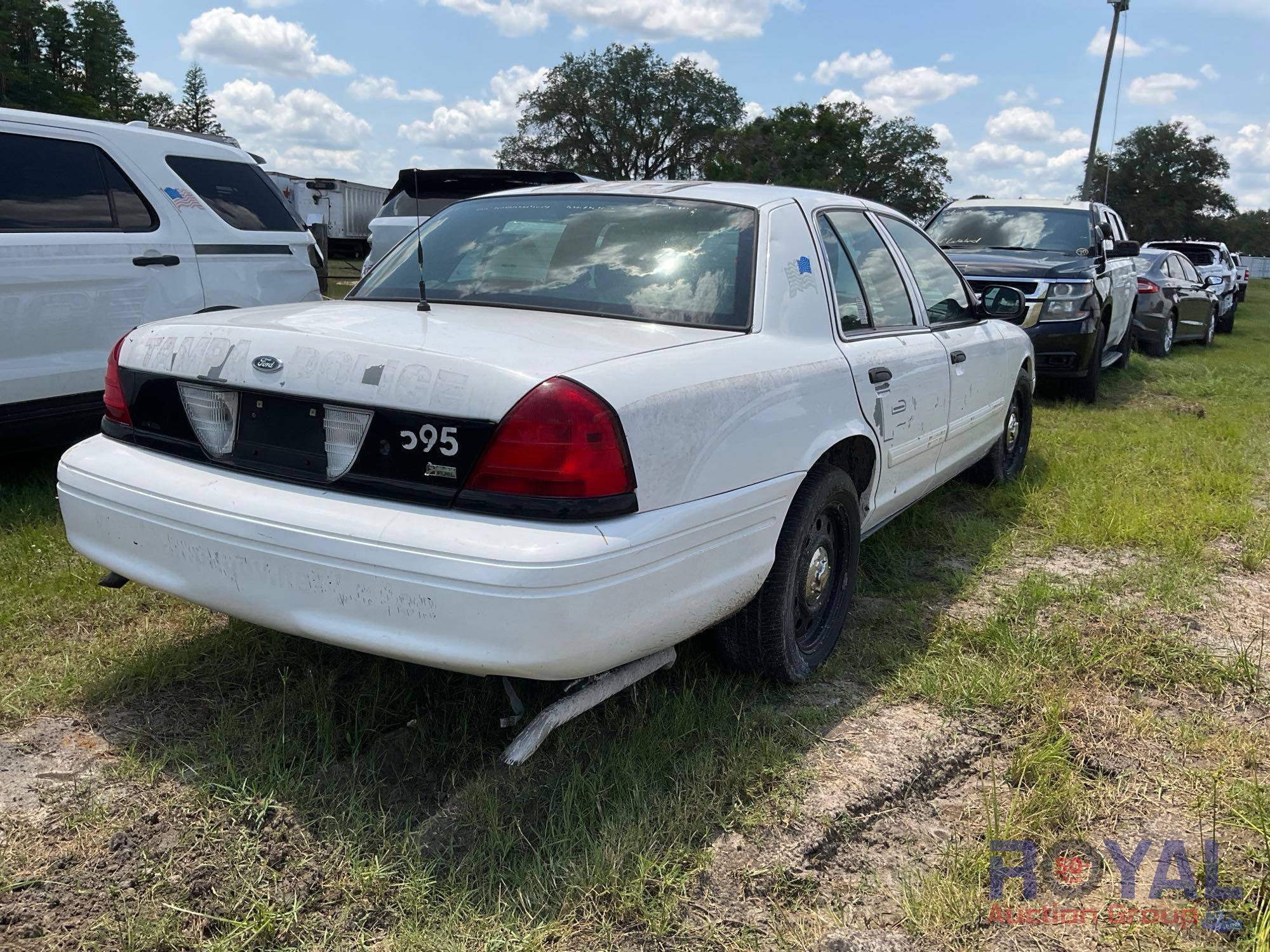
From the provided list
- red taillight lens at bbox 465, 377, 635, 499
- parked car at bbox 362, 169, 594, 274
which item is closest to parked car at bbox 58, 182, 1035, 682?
red taillight lens at bbox 465, 377, 635, 499

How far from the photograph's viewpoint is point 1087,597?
12.7 feet

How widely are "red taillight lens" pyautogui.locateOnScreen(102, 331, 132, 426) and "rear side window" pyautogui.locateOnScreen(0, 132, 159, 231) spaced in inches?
82.6

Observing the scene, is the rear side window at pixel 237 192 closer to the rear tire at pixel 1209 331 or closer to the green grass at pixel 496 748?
the green grass at pixel 496 748

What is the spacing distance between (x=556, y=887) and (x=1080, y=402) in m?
7.72

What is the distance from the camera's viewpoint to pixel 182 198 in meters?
5.24

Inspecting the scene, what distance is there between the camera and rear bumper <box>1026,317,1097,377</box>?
829 cm

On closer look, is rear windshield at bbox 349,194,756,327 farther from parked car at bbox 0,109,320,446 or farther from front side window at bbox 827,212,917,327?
parked car at bbox 0,109,320,446

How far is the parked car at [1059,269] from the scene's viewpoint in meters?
8.32

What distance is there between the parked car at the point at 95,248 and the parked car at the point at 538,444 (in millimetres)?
2007

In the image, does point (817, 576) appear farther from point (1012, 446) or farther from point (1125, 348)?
point (1125, 348)

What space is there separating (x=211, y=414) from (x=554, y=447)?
1.01m

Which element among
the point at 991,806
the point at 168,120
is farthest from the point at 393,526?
the point at 168,120

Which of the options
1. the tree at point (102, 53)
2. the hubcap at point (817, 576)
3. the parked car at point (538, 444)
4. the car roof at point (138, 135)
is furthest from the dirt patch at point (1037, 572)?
the tree at point (102, 53)

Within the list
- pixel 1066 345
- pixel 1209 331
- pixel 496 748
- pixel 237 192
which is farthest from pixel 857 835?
pixel 1209 331
